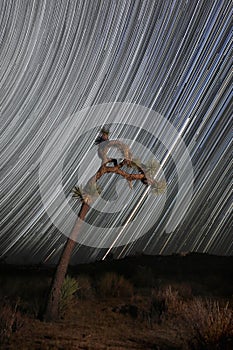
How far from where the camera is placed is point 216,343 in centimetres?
702

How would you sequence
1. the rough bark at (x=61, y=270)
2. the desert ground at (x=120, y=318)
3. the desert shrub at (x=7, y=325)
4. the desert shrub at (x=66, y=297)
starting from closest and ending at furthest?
the desert ground at (x=120, y=318)
the desert shrub at (x=7, y=325)
the rough bark at (x=61, y=270)
the desert shrub at (x=66, y=297)

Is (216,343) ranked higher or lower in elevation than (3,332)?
higher

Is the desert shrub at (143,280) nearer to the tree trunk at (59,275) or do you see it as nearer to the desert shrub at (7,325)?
the tree trunk at (59,275)

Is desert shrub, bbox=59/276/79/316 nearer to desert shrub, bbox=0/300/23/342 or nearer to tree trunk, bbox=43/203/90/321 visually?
tree trunk, bbox=43/203/90/321

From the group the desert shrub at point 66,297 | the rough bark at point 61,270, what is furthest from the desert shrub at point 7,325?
the desert shrub at point 66,297

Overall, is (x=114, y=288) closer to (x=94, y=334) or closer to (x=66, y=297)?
(x=66, y=297)

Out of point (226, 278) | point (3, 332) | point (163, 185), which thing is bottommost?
point (3, 332)

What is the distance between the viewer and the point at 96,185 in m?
10.4

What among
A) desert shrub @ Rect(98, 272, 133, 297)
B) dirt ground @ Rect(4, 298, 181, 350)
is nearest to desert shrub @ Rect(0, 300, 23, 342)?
dirt ground @ Rect(4, 298, 181, 350)

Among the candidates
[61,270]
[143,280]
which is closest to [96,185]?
[61,270]

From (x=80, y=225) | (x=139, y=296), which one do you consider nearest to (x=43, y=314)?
(x=80, y=225)

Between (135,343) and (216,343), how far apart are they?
2070 mm

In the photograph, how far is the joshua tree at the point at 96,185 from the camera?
33.1 feet

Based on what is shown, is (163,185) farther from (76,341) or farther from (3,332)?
(3,332)
